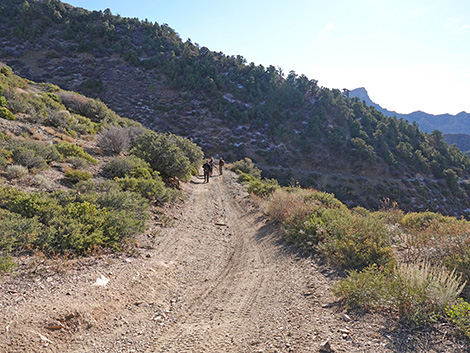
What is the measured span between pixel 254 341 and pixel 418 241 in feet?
14.8

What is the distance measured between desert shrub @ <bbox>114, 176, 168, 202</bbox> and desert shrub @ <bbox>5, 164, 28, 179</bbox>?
274 cm

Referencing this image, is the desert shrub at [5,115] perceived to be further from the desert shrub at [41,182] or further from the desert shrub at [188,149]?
the desert shrub at [188,149]

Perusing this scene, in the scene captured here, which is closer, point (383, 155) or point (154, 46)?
point (383, 155)

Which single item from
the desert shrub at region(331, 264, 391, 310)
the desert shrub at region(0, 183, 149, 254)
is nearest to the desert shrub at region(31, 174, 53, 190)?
the desert shrub at region(0, 183, 149, 254)

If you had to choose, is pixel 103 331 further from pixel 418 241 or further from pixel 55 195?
pixel 418 241

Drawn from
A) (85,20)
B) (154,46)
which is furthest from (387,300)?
(85,20)

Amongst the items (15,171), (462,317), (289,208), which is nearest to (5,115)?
(15,171)

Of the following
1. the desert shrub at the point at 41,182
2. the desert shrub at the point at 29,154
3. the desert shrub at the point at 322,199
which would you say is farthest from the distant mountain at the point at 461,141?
the desert shrub at the point at 41,182

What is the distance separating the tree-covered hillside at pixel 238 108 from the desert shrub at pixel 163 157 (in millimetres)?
35381

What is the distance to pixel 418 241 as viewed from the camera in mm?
5840

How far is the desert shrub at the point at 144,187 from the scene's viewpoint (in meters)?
9.72

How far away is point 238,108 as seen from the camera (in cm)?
6028

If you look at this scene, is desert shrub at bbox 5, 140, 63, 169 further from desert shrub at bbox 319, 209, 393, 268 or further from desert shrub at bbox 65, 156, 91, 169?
desert shrub at bbox 319, 209, 393, 268

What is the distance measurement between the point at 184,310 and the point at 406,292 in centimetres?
371
